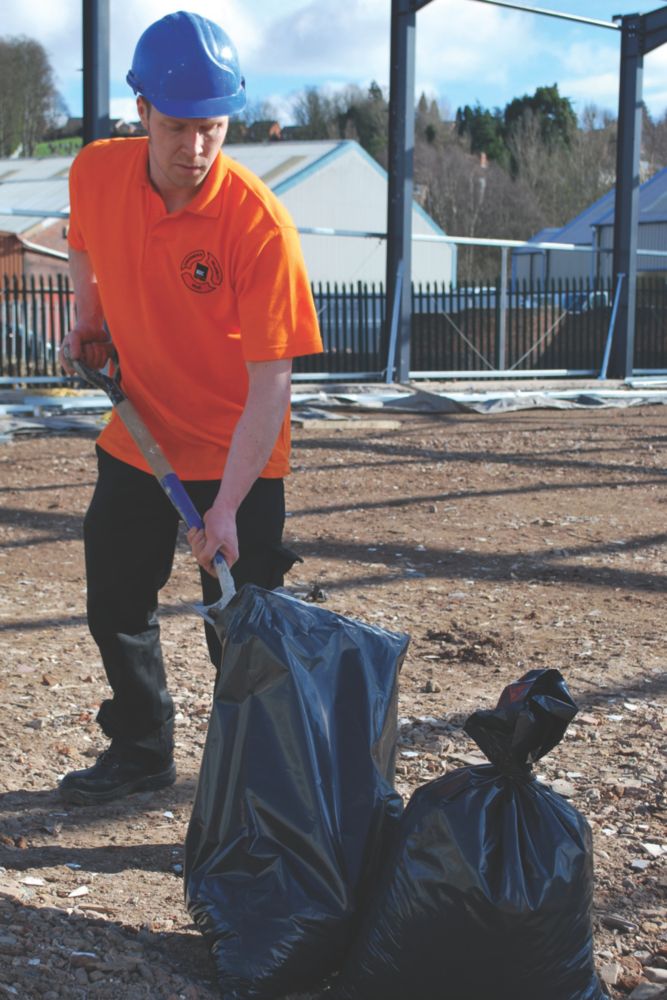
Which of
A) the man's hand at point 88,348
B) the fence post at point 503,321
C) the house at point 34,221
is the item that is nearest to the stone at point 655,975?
the man's hand at point 88,348

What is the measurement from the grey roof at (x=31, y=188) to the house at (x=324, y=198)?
3cm

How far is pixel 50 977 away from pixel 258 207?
5.61ft

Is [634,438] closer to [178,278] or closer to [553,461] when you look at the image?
[553,461]

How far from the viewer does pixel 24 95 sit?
5116 centimetres

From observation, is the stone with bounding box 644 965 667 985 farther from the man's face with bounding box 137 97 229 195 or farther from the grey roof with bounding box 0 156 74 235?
the grey roof with bounding box 0 156 74 235

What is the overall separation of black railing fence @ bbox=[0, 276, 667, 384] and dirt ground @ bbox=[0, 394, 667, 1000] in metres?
4.11

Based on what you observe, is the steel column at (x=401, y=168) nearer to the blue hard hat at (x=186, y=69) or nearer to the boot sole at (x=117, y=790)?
the boot sole at (x=117, y=790)

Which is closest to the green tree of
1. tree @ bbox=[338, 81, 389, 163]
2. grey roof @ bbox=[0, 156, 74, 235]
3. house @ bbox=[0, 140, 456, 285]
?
tree @ bbox=[338, 81, 389, 163]

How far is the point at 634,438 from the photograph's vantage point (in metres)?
11.2

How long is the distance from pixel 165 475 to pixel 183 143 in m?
0.77

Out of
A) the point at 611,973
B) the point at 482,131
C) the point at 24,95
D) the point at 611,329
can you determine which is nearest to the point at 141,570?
the point at 611,973

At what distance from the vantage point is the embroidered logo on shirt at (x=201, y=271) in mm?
2760

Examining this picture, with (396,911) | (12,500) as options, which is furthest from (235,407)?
(12,500)

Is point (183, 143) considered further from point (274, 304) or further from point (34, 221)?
point (34, 221)
